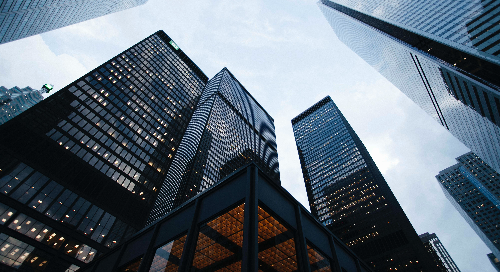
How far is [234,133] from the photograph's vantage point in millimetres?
138625

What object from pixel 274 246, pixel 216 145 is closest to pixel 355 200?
pixel 216 145

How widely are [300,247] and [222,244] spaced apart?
432 centimetres

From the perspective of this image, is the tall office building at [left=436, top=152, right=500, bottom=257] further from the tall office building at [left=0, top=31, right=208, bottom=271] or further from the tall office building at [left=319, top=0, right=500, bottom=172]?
the tall office building at [left=0, top=31, right=208, bottom=271]

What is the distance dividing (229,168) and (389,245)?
71.9m

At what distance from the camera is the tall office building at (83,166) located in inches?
1689

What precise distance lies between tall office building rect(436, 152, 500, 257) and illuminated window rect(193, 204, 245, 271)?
185m

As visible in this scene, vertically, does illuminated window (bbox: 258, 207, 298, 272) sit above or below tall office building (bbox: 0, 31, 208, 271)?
below

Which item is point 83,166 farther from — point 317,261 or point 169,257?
point 317,261

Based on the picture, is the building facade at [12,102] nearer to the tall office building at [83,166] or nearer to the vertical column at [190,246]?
the tall office building at [83,166]

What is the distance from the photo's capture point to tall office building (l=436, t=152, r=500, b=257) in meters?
136

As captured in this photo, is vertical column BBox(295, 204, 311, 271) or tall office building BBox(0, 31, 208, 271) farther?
tall office building BBox(0, 31, 208, 271)

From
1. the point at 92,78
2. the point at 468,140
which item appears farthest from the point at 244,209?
the point at 468,140

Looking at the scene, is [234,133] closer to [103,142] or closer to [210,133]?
[210,133]

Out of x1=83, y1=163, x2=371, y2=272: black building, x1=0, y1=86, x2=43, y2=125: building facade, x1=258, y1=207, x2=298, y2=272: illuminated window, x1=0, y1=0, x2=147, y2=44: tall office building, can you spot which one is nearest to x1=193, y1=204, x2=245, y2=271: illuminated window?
x1=83, y1=163, x2=371, y2=272: black building
